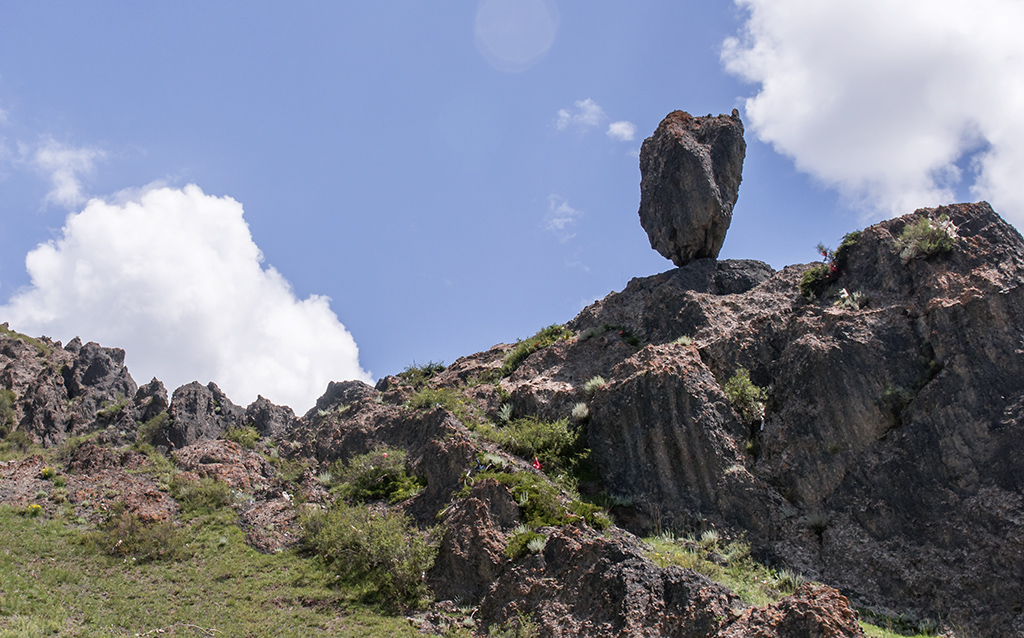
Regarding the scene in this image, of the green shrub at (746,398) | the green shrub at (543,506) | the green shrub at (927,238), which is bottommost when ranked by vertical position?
the green shrub at (543,506)

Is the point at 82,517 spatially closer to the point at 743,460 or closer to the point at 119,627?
the point at 119,627

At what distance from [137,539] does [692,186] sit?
27.1 meters

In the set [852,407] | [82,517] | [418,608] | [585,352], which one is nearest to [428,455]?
[418,608]

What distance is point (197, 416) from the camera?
1554 inches

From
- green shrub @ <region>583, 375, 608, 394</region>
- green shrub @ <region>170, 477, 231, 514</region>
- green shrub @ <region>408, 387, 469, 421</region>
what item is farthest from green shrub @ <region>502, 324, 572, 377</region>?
green shrub @ <region>170, 477, 231, 514</region>

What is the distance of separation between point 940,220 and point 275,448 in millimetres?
32120

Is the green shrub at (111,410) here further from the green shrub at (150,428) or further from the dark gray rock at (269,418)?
the dark gray rock at (269,418)

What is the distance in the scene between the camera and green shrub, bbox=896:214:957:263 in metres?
21.2

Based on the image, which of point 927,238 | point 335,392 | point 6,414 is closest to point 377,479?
point 927,238

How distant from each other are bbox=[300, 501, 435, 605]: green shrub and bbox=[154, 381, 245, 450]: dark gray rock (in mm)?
19345

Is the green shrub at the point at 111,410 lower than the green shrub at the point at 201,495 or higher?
higher

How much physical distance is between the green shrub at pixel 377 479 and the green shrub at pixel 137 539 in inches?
228

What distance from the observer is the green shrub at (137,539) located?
20.3 m

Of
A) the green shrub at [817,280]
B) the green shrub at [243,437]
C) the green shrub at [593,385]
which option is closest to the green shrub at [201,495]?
the green shrub at [243,437]
